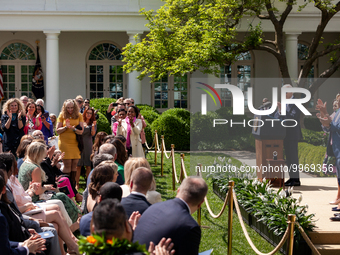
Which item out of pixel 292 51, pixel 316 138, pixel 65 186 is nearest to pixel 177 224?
pixel 65 186

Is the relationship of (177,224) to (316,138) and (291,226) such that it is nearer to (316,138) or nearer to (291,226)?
(291,226)

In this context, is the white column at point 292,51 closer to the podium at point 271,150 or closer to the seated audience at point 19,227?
the podium at point 271,150

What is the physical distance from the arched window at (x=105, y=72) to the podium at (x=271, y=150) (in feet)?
48.2

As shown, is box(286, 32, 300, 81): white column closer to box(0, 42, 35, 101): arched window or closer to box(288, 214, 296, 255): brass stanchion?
box(0, 42, 35, 101): arched window

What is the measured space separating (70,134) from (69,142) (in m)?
0.16

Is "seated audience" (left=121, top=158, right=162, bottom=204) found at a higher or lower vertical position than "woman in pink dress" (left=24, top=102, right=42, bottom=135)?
lower

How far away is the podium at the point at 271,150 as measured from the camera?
8750 mm

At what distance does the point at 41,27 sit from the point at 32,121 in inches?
432

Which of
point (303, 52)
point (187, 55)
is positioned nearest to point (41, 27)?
point (187, 55)

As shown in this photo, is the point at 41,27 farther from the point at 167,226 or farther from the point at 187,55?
the point at 167,226

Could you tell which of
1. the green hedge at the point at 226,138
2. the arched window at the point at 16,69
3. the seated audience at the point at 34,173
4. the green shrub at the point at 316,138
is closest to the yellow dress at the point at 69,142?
the seated audience at the point at 34,173

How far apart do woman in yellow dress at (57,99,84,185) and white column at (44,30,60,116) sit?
1149cm

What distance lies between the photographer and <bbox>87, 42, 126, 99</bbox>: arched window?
74.2 feet

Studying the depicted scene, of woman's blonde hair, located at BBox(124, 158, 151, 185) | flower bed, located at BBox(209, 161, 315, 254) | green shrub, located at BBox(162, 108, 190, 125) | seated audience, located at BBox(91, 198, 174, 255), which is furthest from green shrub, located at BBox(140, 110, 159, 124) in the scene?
seated audience, located at BBox(91, 198, 174, 255)
